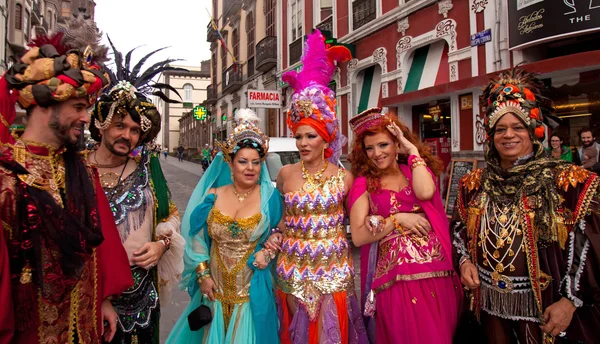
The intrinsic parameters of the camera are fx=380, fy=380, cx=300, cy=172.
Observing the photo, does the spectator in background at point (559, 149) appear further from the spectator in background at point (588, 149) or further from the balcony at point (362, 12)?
the balcony at point (362, 12)

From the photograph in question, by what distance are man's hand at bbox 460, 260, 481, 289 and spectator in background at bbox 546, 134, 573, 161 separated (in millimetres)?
5267

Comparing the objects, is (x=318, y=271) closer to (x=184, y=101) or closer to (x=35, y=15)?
(x=35, y=15)

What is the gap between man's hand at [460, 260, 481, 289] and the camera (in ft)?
7.52

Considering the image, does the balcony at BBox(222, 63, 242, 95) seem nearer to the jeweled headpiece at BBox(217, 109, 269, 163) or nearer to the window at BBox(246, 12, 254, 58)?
the window at BBox(246, 12, 254, 58)

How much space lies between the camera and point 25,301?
5.14 ft

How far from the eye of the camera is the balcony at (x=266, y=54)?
59.5 feet

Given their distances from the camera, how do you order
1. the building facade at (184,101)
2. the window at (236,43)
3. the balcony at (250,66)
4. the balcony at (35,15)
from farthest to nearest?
1. the building facade at (184,101)
2. the balcony at (35,15)
3. the window at (236,43)
4. the balcony at (250,66)

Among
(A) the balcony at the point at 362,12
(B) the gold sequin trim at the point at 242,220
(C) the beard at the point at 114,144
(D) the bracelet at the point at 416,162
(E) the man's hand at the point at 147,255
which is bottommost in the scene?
(E) the man's hand at the point at 147,255

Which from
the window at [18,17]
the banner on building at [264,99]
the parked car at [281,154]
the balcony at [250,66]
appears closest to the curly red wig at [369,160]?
the parked car at [281,154]

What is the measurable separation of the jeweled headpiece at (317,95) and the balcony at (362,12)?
29.2ft

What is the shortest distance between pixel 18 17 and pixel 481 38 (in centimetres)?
2819

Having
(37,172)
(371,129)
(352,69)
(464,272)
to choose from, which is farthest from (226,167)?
(352,69)

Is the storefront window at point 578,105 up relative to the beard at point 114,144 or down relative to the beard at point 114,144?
up

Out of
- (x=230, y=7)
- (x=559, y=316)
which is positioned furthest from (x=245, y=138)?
(x=230, y=7)
